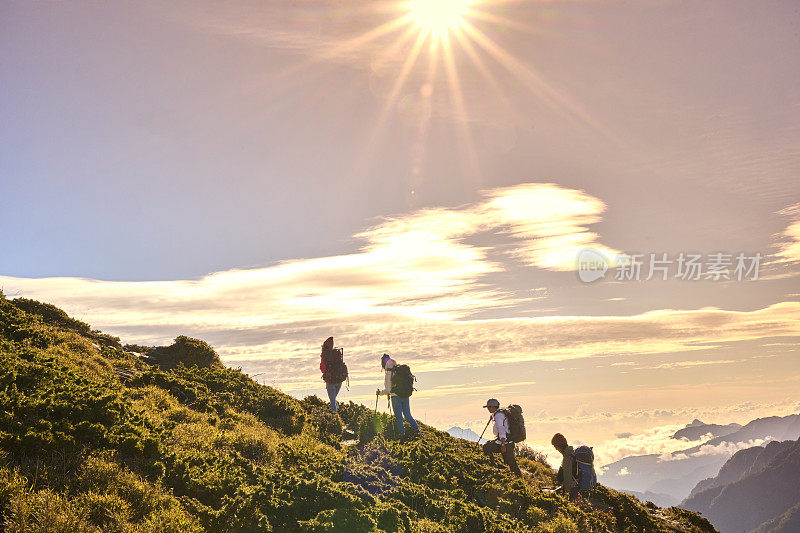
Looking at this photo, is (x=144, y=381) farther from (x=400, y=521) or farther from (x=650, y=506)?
(x=650, y=506)

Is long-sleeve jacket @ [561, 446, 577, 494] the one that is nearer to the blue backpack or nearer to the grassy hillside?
the blue backpack

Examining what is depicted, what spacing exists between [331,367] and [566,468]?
9.69 m

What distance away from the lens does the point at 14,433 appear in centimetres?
794

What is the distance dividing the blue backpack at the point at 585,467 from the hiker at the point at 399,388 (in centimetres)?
621

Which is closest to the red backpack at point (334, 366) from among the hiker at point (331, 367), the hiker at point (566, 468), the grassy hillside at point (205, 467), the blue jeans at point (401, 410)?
the hiker at point (331, 367)

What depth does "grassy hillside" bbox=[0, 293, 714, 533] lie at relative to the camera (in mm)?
7516

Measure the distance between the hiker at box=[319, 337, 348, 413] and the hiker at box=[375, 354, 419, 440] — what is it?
78.7 inches

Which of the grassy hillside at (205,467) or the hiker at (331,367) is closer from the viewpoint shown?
the grassy hillside at (205,467)

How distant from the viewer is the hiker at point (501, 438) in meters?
18.1

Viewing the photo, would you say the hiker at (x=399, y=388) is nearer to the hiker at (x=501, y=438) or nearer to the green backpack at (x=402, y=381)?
the green backpack at (x=402, y=381)

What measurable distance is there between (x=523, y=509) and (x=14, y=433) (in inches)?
491

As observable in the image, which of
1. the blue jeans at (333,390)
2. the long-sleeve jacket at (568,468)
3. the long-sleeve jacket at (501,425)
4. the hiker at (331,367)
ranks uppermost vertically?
the hiker at (331,367)

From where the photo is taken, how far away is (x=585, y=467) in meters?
16.2

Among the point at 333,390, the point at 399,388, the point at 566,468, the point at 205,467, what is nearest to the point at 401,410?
the point at 399,388
